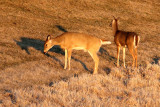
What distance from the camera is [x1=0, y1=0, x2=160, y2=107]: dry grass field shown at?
9.82 metres

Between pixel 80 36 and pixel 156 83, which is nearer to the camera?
pixel 156 83

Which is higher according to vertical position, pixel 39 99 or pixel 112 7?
pixel 112 7

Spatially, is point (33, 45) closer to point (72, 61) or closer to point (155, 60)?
point (72, 61)

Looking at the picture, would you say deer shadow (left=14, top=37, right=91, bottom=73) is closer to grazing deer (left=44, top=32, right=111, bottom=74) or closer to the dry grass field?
the dry grass field

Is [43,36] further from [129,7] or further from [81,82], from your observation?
[129,7]

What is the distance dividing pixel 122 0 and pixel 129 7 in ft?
8.12

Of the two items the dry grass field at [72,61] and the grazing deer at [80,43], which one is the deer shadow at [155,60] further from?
the grazing deer at [80,43]

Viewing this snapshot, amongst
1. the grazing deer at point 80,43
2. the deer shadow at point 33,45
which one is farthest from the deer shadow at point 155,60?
the grazing deer at point 80,43

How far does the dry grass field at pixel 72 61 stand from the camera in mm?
9820

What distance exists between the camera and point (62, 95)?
32.6 ft

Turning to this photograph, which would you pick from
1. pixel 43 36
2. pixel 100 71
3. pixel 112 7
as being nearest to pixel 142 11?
pixel 112 7

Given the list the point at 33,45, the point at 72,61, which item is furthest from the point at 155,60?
the point at 33,45

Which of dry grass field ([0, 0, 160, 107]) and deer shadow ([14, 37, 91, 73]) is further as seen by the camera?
deer shadow ([14, 37, 91, 73])

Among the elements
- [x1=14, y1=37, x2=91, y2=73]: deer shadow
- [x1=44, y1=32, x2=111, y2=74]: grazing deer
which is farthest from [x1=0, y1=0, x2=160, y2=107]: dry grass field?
[x1=44, y1=32, x2=111, y2=74]: grazing deer
